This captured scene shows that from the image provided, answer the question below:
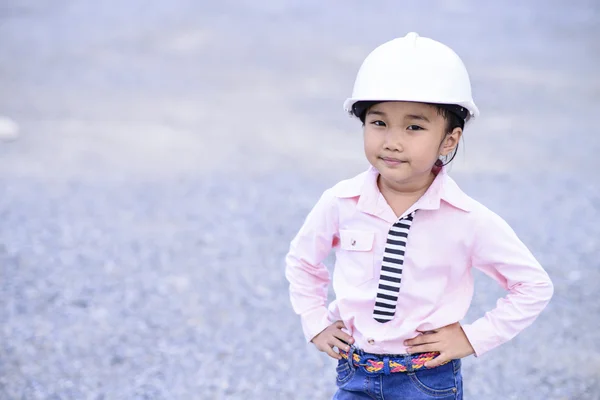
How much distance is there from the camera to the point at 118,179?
6.54m

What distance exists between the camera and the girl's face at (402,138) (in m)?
2.16

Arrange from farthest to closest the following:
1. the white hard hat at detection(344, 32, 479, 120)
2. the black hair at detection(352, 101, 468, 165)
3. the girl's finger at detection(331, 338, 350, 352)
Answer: the girl's finger at detection(331, 338, 350, 352)
the black hair at detection(352, 101, 468, 165)
the white hard hat at detection(344, 32, 479, 120)

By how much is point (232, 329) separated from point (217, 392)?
0.61 meters

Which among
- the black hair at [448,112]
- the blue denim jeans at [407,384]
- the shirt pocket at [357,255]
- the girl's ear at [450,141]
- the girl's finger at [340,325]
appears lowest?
the blue denim jeans at [407,384]

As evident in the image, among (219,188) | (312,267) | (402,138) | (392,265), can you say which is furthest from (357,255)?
(219,188)

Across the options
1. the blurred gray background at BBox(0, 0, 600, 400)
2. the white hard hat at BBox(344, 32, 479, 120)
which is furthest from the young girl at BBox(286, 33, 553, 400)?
the blurred gray background at BBox(0, 0, 600, 400)

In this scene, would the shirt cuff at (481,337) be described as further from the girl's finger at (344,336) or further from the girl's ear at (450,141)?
the girl's ear at (450,141)

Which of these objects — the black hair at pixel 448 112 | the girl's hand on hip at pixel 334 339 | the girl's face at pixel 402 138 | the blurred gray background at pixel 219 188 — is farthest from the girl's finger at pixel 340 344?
the blurred gray background at pixel 219 188

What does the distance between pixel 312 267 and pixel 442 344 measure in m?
0.44

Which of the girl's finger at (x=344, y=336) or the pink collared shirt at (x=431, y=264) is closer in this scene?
the pink collared shirt at (x=431, y=264)

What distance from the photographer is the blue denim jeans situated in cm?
230

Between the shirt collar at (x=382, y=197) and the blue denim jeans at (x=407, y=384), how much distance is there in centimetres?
42

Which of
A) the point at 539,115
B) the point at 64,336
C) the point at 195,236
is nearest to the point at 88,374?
the point at 64,336

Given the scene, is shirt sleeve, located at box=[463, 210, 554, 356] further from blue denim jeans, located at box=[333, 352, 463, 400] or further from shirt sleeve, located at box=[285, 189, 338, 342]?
shirt sleeve, located at box=[285, 189, 338, 342]
